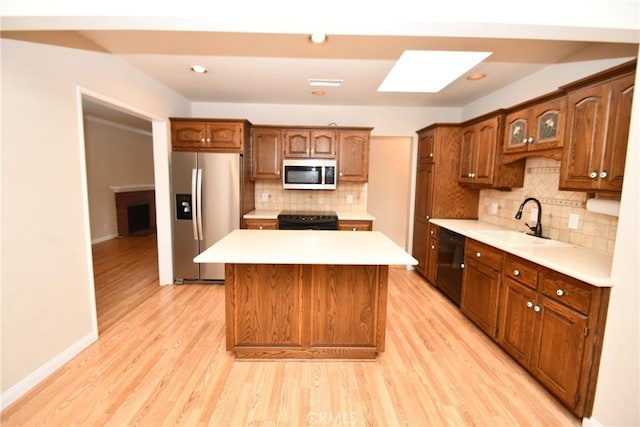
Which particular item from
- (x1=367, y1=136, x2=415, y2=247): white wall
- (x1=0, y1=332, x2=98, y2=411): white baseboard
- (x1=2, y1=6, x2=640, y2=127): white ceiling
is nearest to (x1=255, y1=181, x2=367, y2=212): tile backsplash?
(x1=367, y1=136, x2=415, y2=247): white wall

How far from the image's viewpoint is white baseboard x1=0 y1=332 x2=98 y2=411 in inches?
68.4

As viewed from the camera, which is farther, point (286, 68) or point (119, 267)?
point (119, 267)

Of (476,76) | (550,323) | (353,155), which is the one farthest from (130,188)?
(550,323)

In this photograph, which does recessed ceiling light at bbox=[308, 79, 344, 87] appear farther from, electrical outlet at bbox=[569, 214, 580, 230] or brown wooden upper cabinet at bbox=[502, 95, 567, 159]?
electrical outlet at bbox=[569, 214, 580, 230]

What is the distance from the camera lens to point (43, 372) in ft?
6.40

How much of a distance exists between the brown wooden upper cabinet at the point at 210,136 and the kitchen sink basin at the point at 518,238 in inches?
120

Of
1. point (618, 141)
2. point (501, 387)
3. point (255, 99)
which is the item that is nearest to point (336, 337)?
point (501, 387)

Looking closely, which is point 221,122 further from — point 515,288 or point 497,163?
point 515,288

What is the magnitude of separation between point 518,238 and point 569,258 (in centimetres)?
74

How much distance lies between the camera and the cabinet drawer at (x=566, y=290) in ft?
5.33

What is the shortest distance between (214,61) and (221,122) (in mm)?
1073

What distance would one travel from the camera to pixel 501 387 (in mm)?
1963

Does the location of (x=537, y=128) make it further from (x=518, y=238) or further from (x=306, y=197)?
(x=306, y=197)
